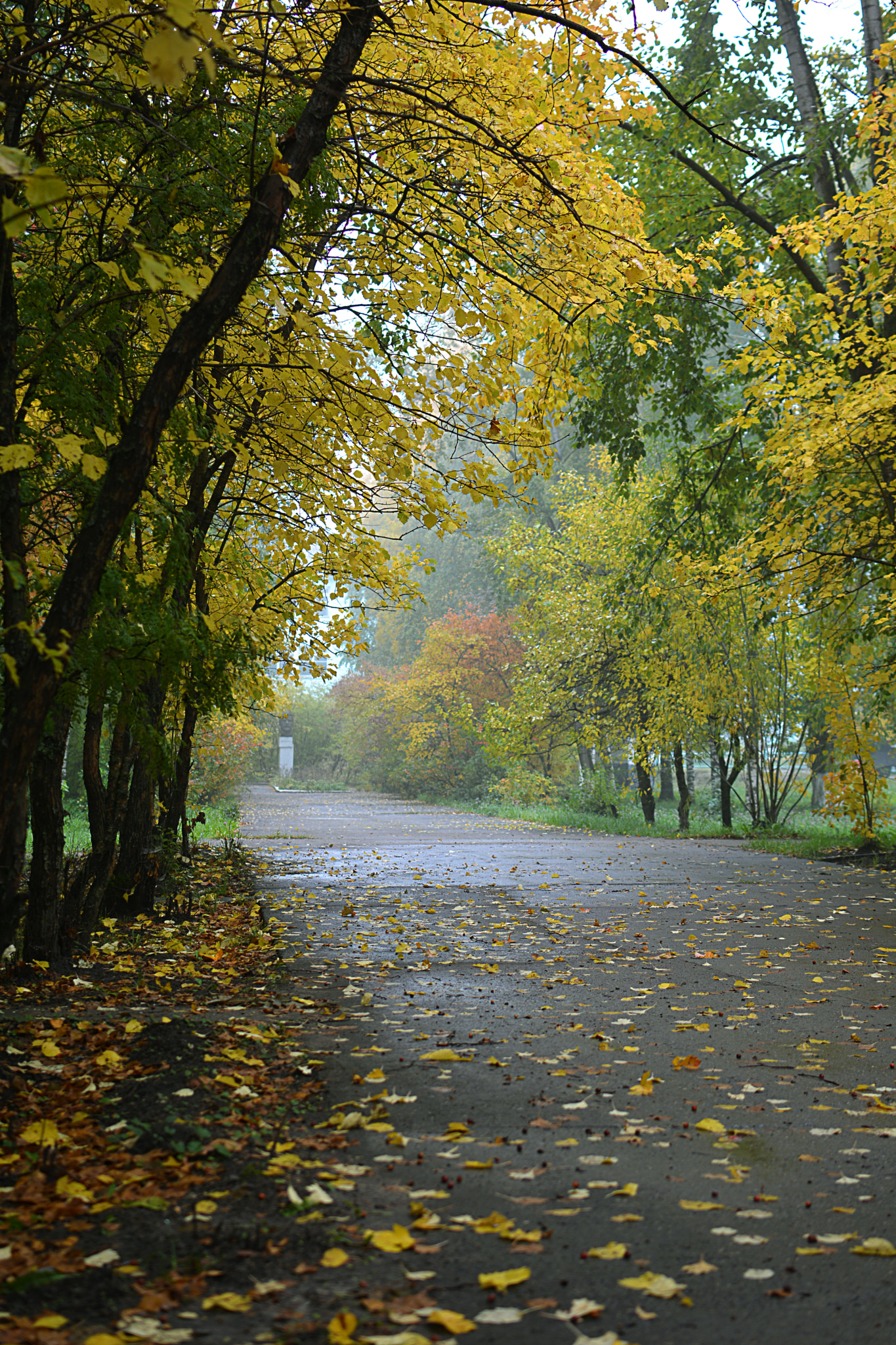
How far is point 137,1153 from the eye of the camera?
2770 millimetres

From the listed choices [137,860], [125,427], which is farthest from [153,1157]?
[137,860]

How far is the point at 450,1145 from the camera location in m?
2.96

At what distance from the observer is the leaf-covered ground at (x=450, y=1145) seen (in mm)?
2070

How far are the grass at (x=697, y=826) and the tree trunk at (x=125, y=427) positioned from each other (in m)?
10.5

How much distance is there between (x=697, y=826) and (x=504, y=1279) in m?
17.5

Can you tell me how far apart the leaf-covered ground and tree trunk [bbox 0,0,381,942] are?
3.08 ft

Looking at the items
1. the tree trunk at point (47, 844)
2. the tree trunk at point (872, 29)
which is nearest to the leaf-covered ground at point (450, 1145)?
the tree trunk at point (47, 844)

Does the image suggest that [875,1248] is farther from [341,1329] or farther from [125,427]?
[125,427]

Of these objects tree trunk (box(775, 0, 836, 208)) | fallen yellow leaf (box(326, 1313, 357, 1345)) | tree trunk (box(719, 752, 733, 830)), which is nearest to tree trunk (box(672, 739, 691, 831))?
tree trunk (box(719, 752, 733, 830))

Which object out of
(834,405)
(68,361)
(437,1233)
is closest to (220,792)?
(834,405)

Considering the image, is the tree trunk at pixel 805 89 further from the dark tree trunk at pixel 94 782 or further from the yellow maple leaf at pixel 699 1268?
the yellow maple leaf at pixel 699 1268

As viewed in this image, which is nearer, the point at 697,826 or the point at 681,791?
the point at 681,791

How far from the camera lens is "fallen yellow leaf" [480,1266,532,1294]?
2.13 meters

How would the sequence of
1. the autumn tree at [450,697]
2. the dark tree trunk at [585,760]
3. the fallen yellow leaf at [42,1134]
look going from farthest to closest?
the autumn tree at [450,697], the dark tree trunk at [585,760], the fallen yellow leaf at [42,1134]
